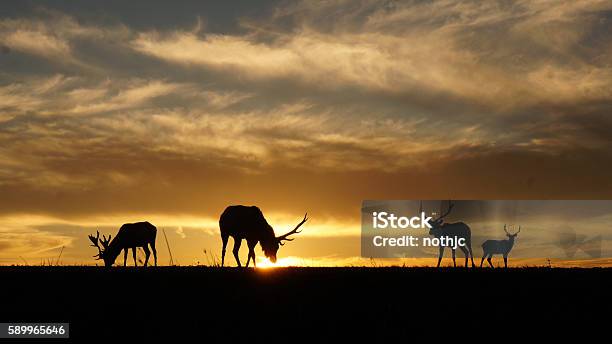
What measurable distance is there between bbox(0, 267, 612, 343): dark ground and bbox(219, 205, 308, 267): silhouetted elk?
358 inches

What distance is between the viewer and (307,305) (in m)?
13.4

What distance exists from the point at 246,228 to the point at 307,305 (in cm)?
1550

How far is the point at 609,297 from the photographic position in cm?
1555

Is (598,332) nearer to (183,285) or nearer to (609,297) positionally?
(609,297)

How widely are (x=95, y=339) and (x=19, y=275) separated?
30.7ft

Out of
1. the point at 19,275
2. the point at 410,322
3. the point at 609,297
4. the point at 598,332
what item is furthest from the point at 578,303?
the point at 19,275

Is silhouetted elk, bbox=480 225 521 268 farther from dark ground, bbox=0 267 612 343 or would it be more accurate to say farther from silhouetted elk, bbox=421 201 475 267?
dark ground, bbox=0 267 612 343

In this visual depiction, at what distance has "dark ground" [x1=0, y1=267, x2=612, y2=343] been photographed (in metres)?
11.2

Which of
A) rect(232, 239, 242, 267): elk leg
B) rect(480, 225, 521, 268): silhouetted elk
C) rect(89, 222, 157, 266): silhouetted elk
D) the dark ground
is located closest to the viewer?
the dark ground

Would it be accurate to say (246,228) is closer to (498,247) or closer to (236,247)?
(236,247)

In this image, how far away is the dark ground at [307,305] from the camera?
11250 mm

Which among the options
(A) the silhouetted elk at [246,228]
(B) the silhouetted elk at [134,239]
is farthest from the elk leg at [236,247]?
(B) the silhouetted elk at [134,239]

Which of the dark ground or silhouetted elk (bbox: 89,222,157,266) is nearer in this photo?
the dark ground

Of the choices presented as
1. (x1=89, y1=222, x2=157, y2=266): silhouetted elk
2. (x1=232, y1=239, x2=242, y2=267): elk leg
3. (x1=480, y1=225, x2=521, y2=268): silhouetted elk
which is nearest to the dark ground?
(x1=232, y1=239, x2=242, y2=267): elk leg
